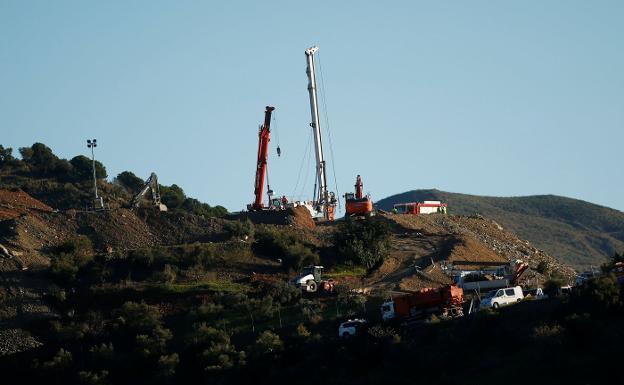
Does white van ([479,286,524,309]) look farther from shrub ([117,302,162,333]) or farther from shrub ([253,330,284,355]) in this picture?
shrub ([117,302,162,333])

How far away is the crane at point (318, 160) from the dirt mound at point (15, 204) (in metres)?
17.8

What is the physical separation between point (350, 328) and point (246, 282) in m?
16.2

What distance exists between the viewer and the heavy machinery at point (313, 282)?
66.1m

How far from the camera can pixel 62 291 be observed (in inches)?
2650

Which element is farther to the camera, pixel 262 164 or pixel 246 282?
pixel 262 164

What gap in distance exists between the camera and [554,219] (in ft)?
575

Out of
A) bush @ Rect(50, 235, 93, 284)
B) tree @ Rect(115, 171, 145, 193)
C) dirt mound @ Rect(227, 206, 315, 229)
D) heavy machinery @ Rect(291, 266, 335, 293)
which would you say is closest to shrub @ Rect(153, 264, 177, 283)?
bush @ Rect(50, 235, 93, 284)

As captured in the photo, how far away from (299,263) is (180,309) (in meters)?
9.01

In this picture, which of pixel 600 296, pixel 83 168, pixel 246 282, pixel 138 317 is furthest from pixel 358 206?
pixel 83 168

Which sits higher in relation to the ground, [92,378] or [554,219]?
[554,219]

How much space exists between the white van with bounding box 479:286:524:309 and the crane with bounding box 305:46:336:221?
3483cm

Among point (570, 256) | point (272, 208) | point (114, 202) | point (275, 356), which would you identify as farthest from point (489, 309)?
point (570, 256)

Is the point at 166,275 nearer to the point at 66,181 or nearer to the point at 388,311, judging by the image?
the point at 388,311

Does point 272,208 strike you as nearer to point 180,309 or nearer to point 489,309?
point 180,309
